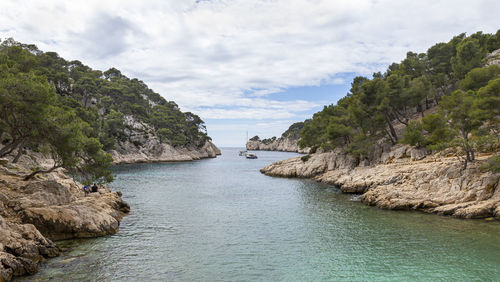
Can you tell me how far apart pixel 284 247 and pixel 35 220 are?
18128 mm

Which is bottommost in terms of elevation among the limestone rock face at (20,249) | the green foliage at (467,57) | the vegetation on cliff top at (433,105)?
the limestone rock face at (20,249)

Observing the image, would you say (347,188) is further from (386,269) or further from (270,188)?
(386,269)

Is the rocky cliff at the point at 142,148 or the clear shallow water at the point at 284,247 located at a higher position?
the rocky cliff at the point at 142,148

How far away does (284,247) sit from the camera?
22.4m

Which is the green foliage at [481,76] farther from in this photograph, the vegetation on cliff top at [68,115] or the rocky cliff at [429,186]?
the vegetation on cliff top at [68,115]

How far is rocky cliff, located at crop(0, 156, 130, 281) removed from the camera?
16.2 m

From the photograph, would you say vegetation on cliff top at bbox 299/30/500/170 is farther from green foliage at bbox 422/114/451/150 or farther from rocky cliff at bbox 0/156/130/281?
rocky cliff at bbox 0/156/130/281

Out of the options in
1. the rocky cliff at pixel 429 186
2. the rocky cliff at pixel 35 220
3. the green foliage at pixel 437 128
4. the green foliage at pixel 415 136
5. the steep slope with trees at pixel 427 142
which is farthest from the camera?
the green foliage at pixel 415 136

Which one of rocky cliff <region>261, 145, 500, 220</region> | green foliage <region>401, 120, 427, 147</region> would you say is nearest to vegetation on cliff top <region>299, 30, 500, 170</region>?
green foliage <region>401, 120, 427, 147</region>

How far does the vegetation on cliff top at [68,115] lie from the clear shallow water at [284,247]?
8.32m

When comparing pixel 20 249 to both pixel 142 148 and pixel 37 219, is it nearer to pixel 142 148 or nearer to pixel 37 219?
pixel 37 219

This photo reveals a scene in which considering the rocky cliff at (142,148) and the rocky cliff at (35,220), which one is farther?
the rocky cliff at (142,148)

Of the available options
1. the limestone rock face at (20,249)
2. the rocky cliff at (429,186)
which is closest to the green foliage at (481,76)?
the rocky cliff at (429,186)

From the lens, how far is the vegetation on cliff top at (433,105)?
105ft
